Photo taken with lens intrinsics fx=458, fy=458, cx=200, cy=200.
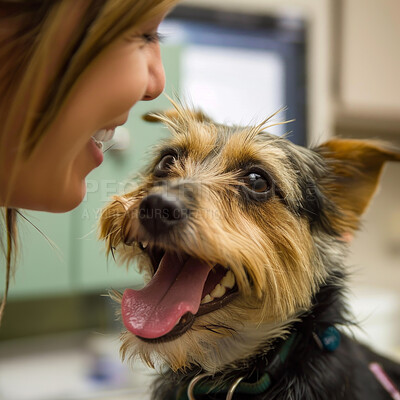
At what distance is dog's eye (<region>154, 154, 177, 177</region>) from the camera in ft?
2.94

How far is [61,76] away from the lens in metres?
0.49

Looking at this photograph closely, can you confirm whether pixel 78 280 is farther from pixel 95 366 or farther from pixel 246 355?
pixel 246 355

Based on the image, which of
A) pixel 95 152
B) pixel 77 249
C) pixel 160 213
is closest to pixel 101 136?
pixel 95 152

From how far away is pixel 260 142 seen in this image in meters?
0.87

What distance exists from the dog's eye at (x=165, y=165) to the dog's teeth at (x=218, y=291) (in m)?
0.25

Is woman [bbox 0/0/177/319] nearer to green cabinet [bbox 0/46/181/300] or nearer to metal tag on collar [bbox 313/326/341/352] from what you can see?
metal tag on collar [bbox 313/326/341/352]

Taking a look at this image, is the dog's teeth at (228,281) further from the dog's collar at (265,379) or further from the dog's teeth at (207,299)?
the dog's collar at (265,379)

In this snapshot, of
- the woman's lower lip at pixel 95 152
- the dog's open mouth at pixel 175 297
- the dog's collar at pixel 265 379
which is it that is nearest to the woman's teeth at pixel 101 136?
the woman's lower lip at pixel 95 152

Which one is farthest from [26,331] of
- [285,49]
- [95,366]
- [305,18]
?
[305,18]

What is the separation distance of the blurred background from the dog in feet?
2.89

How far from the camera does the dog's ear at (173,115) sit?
3.16 feet

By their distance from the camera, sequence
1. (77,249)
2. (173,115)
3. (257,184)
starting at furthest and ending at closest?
(77,249)
(173,115)
(257,184)

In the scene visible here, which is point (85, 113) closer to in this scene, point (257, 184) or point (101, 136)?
point (101, 136)

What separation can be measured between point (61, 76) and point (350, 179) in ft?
2.08
